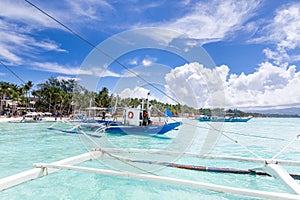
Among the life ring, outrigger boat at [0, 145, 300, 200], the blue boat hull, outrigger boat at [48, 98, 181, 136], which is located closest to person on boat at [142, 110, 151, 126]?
outrigger boat at [48, 98, 181, 136]

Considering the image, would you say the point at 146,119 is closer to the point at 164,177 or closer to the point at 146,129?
the point at 146,129

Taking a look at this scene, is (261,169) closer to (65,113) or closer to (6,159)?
(6,159)

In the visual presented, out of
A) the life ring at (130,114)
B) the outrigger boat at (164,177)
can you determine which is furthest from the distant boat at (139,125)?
the outrigger boat at (164,177)

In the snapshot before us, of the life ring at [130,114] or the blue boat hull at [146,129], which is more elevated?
the life ring at [130,114]

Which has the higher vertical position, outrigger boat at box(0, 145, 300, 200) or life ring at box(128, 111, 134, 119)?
life ring at box(128, 111, 134, 119)

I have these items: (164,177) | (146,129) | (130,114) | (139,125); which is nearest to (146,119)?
(139,125)

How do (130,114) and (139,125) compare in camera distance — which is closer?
(139,125)

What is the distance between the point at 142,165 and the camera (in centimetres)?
445

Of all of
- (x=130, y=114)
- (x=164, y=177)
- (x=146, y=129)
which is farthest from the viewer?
(x=130, y=114)

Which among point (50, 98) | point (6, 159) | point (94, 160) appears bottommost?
point (6, 159)

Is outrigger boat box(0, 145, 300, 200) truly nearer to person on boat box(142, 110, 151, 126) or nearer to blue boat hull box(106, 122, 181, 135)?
blue boat hull box(106, 122, 181, 135)

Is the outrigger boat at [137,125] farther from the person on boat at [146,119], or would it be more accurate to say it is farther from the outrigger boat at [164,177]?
the outrigger boat at [164,177]

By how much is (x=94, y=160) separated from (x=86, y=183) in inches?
30.3

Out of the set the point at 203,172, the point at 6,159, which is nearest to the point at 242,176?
the point at 203,172
